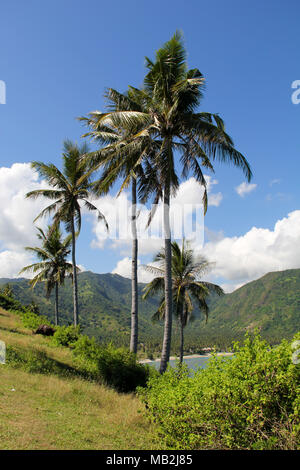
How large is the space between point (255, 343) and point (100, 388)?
285 inches

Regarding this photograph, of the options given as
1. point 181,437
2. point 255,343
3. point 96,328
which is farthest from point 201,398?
point 96,328

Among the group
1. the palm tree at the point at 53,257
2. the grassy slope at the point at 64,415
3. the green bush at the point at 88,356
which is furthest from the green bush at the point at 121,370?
the palm tree at the point at 53,257

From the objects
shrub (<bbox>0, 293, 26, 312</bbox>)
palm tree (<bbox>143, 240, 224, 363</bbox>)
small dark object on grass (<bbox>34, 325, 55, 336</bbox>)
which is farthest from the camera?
shrub (<bbox>0, 293, 26, 312</bbox>)

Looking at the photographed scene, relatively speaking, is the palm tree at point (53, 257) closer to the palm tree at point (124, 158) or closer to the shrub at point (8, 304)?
the shrub at point (8, 304)

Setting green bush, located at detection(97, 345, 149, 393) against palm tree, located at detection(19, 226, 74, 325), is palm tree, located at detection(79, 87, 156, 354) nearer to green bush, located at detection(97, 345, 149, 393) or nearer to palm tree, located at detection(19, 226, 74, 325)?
green bush, located at detection(97, 345, 149, 393)

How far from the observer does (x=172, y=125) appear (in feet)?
41.1

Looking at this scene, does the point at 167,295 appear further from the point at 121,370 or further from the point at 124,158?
the point at 124,158

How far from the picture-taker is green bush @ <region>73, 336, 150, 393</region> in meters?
11.9

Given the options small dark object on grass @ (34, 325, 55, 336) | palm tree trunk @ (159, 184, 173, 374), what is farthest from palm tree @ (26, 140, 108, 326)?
palm tree trunk @ (159, 184, 173, 374)

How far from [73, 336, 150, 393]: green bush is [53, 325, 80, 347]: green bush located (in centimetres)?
323

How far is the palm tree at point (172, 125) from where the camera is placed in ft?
40.1

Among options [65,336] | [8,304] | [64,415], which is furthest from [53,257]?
[64,415]

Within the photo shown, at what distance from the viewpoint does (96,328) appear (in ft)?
561

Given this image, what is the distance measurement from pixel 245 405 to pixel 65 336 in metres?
13.9
